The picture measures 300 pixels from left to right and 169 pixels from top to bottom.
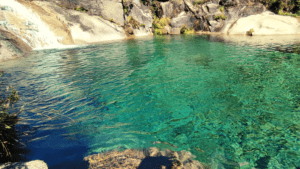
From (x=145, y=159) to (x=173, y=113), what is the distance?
209cm

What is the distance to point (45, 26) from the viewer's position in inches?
848

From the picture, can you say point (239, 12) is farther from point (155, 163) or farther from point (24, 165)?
point (24, 165)

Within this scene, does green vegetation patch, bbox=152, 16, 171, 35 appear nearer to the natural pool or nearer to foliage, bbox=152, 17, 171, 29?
foliage, bbox=152, 17, 171, 29

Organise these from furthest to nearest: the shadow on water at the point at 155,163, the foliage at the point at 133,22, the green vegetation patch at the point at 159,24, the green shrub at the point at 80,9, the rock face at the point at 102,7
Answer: the green vegetation patch at the point at 159,24
the foliage at the point at 133,22
the green shrub at the point at 80,9
the rock face at the point at 102,7
the shadow on water at the point at 155,163

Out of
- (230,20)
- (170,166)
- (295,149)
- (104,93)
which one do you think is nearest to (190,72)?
(104,93)

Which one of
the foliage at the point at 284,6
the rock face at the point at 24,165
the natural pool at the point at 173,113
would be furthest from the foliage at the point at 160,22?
the rock face at the point at 24,165

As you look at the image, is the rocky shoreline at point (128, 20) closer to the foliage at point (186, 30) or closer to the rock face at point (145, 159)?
the foliage at point (186, 30)

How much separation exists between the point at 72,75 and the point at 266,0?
39895 mm

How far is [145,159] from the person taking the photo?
3182 mm

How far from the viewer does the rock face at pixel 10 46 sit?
1391cm

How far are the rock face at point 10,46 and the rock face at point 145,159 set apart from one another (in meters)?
15.9

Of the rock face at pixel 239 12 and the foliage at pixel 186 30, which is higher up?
the rock face at pixel 239 12

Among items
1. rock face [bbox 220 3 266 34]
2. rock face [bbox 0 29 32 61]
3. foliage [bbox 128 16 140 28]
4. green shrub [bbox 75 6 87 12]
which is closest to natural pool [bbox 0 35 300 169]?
rock face [bbox 0 29 32 61]

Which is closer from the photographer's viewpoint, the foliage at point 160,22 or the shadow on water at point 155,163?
the shadow on water at point 155,163
